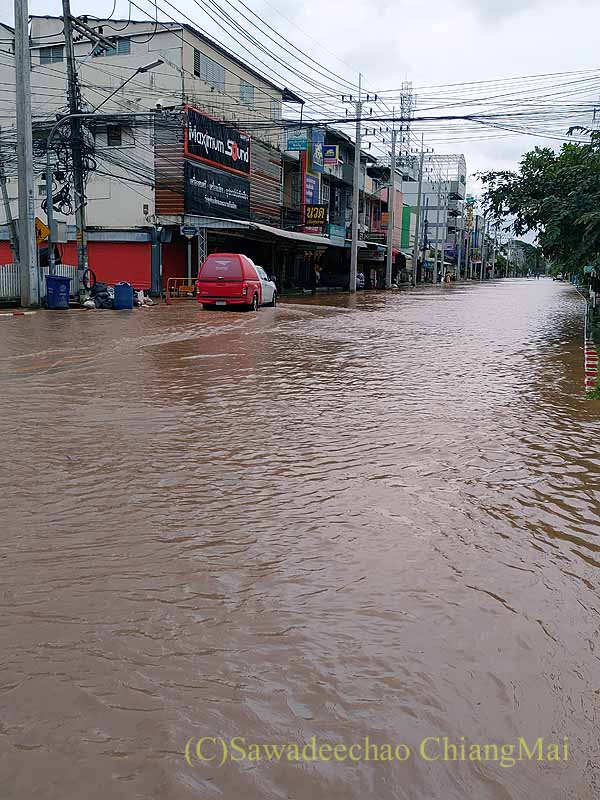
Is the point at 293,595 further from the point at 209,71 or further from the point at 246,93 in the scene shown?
the point at 246,93

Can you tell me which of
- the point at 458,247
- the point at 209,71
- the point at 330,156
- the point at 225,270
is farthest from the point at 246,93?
the point at 458,247

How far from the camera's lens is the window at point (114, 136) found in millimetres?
33250

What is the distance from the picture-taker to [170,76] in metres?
32.9

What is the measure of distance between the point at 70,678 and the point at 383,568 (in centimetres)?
175

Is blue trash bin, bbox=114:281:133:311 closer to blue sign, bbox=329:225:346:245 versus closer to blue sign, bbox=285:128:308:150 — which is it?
blue sign, bbox=285:128:308:150

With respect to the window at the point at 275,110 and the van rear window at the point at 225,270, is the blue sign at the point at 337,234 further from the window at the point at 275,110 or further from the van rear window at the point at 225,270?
the van rear window at the point at 225,270

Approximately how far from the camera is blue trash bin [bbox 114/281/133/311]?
2538cm

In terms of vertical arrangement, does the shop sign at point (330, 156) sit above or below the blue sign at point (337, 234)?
above

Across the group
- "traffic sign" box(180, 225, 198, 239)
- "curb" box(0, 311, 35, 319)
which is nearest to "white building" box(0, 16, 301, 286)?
"traffic sign" box(180, 225, 198, 239)

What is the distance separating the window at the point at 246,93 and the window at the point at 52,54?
29.5 ft

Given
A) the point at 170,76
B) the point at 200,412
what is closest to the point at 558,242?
the point at 200,412

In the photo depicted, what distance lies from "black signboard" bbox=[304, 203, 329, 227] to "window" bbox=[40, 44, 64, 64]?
1462 centimetres

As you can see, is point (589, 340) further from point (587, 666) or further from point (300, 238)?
point (300, 238)

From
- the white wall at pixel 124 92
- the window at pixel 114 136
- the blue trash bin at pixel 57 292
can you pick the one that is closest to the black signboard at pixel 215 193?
the white wall at pixel 124 92
